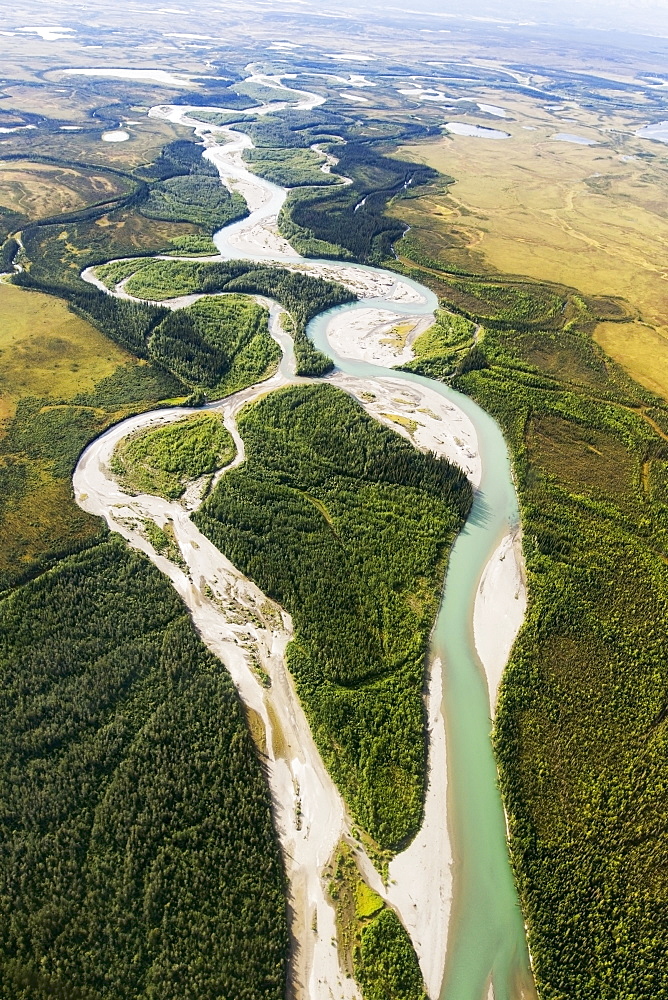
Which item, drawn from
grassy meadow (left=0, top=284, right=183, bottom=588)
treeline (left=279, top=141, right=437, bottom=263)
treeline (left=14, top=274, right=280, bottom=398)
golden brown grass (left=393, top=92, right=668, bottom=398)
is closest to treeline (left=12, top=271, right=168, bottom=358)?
treeline (left=14, top=274, right=280, bottom=398)

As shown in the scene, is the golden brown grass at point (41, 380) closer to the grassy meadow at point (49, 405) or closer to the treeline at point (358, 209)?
the grassy meadow at point (49, 405)

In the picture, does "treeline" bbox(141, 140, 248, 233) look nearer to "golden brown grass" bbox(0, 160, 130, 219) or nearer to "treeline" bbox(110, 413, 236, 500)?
"golden brown grass" bbox(0, 160, 130, 219)

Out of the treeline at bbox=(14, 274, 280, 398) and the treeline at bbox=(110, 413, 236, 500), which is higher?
the treeline at bbox=(14, 274, 280, 398)

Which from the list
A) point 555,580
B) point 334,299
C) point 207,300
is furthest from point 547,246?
point 555,580

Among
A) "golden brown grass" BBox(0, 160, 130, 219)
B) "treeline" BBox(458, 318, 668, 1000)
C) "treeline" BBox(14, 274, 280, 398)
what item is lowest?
"treeline" BBox(458, 318, 668, 1000)

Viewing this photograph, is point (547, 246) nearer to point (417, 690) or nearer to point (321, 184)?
point (321, 184)

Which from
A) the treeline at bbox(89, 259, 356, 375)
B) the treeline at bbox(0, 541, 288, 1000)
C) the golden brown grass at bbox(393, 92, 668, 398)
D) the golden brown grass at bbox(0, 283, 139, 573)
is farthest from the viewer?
the golden brown grass at bbox(393, 92, 668, 398)

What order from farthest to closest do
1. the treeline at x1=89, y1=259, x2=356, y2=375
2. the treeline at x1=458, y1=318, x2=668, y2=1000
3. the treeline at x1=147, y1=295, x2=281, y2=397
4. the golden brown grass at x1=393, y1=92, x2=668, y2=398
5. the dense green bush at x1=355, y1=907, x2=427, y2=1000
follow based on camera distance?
1. the golden brown grass at x1=393, y1=92, x2=668, y2=398
2. the treeline at x1=89, y1=259, x2=356, y2=375
3. the treeline at x1=147, y1=295, x2=281, y2=397
4. the treeline at x1=458, y1=318, x2=668, y2=1000
5. the dense green bush at x1=355, y1=907, x2=427, y2=1000
